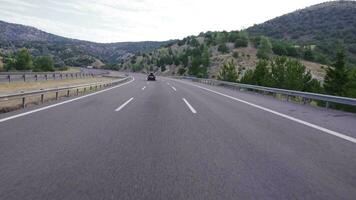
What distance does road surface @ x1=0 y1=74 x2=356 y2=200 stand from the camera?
4.20 m

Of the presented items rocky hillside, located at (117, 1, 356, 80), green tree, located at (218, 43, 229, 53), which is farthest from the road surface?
green tree, located at (218, 43, 229, 53)

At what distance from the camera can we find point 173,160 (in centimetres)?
559

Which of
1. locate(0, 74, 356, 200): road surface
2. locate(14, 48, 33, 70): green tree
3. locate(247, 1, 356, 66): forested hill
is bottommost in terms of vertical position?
locate(14, 48, 33, 70): green tree

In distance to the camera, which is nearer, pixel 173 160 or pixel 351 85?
pixel 173 160

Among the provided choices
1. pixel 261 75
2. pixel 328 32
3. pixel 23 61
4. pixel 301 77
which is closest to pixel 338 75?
pixel 301 77

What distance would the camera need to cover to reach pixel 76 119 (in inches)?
399

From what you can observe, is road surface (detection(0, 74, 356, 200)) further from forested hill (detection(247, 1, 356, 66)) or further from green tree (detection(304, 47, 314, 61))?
green tree (detection(304, 47, 314, 61))

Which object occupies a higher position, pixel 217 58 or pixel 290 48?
pixel 290 48

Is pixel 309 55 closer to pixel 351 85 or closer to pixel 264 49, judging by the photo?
pixel 264 49

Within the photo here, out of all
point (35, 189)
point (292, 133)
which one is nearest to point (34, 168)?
point (35, 189)

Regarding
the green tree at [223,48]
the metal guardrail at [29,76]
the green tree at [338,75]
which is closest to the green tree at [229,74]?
the green tree at [338,75]

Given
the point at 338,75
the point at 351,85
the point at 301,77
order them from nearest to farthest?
the point at 351,85 < the point at 338,75 < the point at 301,77

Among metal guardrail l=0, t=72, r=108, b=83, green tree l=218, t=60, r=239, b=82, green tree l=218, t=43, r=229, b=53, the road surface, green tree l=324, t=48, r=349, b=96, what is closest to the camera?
the road surface

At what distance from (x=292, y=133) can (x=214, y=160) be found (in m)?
3.50
